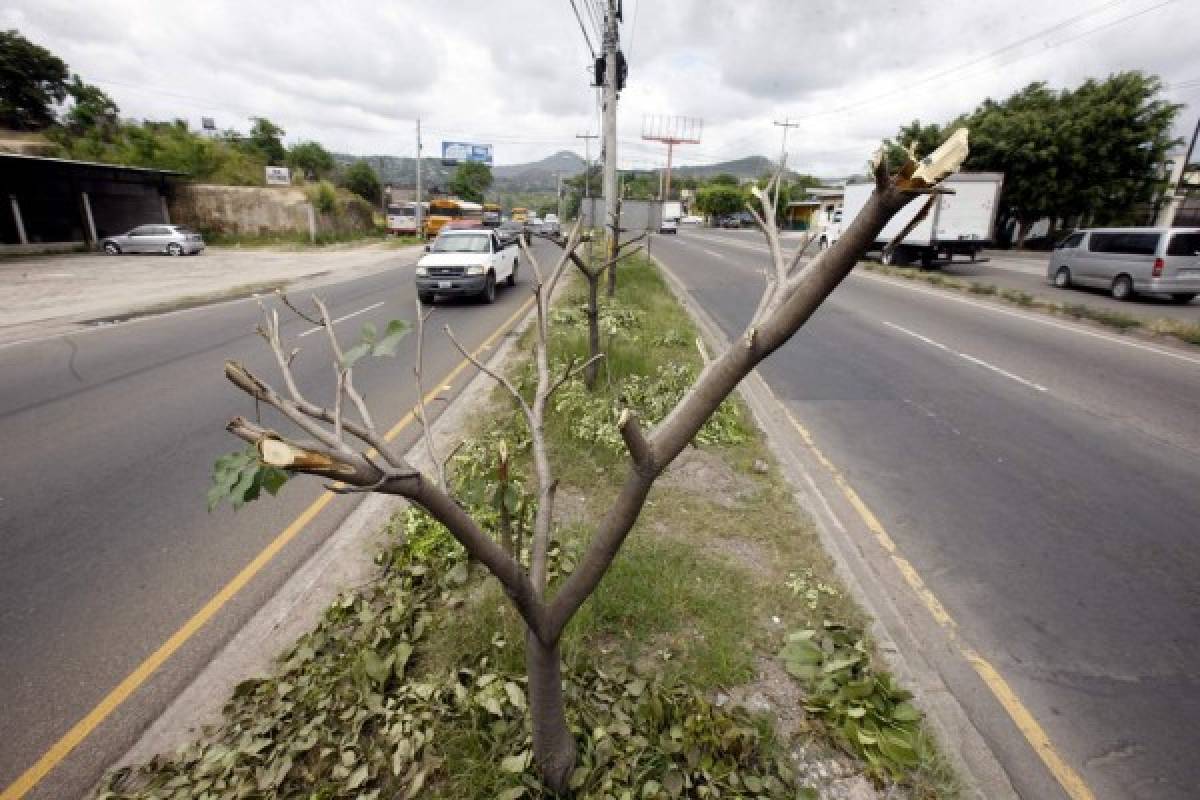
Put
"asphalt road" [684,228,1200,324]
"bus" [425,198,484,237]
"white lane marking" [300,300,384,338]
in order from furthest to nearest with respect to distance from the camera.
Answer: "bus" [425,198,484,237] → "asphalt road" [684,228,1200,324] → "white lane marking" [300,300,384,338]

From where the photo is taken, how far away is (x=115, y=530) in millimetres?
4469

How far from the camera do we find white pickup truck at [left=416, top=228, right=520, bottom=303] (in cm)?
1415

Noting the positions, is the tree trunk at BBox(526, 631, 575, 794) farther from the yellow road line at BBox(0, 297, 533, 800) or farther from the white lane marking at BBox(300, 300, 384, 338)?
the white lane marking at BBox(300, 300, 384, 338)

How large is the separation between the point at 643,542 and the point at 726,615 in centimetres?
89

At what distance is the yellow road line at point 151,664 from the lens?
2664 mm

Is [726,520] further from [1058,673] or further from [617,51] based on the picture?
[617,51]

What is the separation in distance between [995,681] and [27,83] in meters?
61.7

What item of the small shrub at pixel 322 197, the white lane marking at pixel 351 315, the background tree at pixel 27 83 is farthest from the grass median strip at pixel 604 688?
the background tree at pixel 27 83

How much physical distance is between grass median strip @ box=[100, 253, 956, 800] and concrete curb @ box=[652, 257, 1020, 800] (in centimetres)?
13

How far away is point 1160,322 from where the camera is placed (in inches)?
460

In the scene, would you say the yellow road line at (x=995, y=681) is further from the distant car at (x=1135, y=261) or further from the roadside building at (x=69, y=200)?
Answer: the roadside building at (x=69, y=200)

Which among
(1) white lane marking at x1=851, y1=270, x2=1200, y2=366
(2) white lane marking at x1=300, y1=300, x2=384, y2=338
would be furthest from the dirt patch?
(1) white lane marking at x1=851, y1=270, x2=1200, y2=366

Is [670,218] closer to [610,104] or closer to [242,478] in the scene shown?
[610,104]

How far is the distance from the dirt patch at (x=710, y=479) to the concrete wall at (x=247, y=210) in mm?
36166
